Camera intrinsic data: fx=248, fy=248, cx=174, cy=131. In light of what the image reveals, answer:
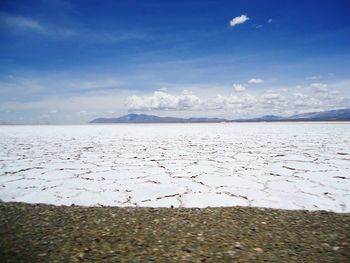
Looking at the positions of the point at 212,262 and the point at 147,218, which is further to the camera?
the point at 147,218

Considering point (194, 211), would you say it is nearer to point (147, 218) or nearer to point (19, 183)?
point (147, 218)

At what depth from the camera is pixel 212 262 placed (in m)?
1.82

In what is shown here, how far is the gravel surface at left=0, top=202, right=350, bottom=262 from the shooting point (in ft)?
6.24

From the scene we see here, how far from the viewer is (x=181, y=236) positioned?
2.21m

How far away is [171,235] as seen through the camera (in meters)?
A: 2.23

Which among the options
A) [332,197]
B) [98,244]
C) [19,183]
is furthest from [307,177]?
[19,183]

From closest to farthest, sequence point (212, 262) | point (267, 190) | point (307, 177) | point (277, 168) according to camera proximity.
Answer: point (212, 262), point (267, 190), point (307, 177), point (277, 168)

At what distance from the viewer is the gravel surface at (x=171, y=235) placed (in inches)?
74.9

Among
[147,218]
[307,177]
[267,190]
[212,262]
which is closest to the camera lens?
[212,262]

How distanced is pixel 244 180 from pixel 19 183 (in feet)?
12.4

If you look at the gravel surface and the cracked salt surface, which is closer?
the gravel surface

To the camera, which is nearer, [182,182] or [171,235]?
[171,235]

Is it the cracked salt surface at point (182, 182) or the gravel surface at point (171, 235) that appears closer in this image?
the gravel surface at point (171, 235)

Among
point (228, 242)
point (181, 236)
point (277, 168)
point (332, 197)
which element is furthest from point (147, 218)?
point (277, 168)
